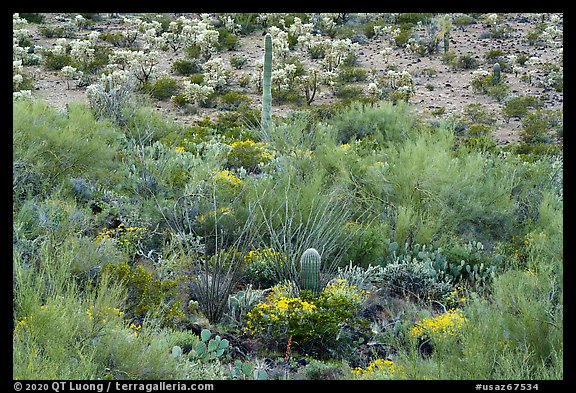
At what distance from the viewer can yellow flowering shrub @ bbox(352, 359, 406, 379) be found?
413cm

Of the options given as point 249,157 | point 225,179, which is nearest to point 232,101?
point 249,157

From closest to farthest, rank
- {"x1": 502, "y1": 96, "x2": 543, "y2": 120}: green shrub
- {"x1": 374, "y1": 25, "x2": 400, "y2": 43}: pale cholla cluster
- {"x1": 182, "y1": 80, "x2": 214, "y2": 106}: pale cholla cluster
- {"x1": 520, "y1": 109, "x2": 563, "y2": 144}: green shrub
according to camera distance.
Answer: {"x1": 520, "y1": 109, "x2": 563, "y2": 144}: green shrub < {"x1": 502, "y1": 96, "x2": 543, "y2": 120}: green shrub < {"x1": 182, "y1": 80, "x2": 214, "y2": 106}: pale cholla cluster < {"x1": 374, "y1": 25, "x2": 400, "y2": 43}: pale cholla cluster

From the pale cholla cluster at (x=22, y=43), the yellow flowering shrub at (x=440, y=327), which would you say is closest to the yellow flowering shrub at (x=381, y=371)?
the yellow flowering shrub at (x=440, y=327)

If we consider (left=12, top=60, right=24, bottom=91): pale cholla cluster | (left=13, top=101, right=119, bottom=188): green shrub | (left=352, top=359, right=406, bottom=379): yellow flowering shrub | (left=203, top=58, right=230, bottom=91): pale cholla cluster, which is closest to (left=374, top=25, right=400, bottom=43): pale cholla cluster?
(left=203, top=58, right=230, bottom=91): pale cholla cluster

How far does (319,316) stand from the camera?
5375 mm

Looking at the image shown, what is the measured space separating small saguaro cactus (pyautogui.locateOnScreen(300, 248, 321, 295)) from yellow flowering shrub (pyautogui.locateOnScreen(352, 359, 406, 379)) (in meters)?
1.16

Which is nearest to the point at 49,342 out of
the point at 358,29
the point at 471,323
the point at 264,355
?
the point at 264,355

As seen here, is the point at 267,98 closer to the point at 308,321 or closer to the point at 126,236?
the point at 126,236

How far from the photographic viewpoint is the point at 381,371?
4.50 metres

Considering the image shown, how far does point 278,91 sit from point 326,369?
13.9m

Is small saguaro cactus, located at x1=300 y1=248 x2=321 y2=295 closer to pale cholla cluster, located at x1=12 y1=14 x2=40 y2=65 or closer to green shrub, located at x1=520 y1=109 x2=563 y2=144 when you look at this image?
green shrub, located at x1=520 y1=109 x2=563 y2=144

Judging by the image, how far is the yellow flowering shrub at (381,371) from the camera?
13.5ft

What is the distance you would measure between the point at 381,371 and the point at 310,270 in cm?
166
